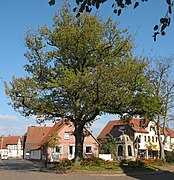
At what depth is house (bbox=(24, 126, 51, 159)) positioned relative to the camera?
73.1 m

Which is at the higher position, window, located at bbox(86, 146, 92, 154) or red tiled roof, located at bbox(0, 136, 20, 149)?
red tiled roof, located at bbox(0, 136, 20, 149)

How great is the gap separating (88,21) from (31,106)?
7.81 meters

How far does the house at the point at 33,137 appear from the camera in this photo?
A: 73.1m

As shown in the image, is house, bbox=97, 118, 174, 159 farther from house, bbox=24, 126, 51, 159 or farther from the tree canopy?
the tree canopy

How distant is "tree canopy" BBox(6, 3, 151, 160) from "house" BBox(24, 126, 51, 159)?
5001 centimetres

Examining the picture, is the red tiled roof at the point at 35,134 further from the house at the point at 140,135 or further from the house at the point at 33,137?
the house at the point at 140,135

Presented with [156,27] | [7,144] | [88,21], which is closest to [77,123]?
[88,21]

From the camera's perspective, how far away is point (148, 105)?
22766mm

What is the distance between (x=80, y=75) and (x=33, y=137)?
183 ft

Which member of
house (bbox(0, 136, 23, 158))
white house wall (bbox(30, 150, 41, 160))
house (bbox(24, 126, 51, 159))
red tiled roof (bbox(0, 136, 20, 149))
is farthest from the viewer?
red tiled roof (bbox(0, 136, 20, 149))

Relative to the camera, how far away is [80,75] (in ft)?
69.7

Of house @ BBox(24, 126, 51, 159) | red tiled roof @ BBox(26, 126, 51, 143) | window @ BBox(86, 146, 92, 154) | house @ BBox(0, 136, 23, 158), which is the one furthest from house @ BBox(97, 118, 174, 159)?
house @ BBox(0, 136, 23, 158)

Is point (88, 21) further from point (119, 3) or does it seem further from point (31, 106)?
point (119, 3)

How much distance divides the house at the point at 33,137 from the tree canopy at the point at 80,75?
164ft
